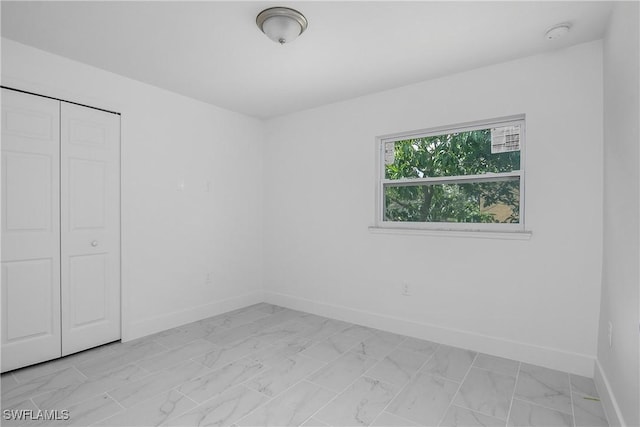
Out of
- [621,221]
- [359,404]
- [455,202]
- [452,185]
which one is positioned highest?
[452,185]

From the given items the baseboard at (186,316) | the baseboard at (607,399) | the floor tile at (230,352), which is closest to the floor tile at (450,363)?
the baseboard at (607,399)

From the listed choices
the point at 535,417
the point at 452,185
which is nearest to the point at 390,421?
the point at 535,417

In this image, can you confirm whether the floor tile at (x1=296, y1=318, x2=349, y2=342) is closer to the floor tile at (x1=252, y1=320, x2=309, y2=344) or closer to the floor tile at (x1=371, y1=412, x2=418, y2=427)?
the floor tile at (x1=252, y1=320, x2=309, y2=344)

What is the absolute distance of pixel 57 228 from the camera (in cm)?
277

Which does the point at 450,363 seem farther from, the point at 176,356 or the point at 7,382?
the point at 7,382

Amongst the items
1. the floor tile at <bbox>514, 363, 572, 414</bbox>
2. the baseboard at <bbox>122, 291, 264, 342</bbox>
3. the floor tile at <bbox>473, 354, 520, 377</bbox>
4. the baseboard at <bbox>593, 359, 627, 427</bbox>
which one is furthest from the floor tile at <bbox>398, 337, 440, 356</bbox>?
the baseboard at <bbox>122, 291, 264, 342</bbox>

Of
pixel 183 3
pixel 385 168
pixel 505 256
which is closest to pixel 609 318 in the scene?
pixel 505 256

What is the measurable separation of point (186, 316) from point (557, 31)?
4.06m

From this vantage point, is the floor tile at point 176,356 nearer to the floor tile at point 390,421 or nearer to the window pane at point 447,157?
the floor tile at point 390,421

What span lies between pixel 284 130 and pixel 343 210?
1354 mm

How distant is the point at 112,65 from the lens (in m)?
2.91

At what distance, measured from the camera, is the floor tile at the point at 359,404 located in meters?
1.98

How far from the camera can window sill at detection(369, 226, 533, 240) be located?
8.99 ft

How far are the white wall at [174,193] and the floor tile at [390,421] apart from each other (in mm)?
2437
